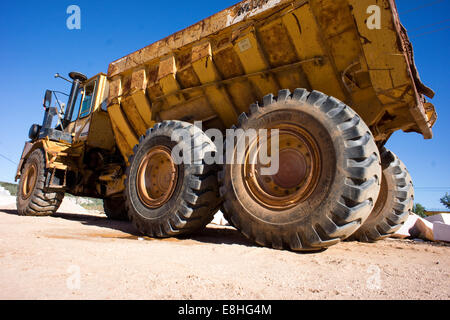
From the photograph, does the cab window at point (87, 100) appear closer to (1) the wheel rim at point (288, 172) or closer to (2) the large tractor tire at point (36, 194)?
(2) the large tractor tire at point (36, 194)

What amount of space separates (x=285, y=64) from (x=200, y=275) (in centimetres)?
257

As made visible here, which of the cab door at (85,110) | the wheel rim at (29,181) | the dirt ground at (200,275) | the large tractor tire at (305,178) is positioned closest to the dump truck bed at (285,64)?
the large tractor tire at (305,178)

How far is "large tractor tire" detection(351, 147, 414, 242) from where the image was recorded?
3.96m

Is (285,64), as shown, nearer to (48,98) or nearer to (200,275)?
(200,275)

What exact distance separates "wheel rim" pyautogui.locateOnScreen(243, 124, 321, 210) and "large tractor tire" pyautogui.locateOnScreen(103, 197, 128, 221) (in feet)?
18.5

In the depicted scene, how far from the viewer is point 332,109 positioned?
2.55m

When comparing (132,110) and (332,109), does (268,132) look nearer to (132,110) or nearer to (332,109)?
(332,109)

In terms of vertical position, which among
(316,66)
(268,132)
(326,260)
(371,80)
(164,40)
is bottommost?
(326,260)

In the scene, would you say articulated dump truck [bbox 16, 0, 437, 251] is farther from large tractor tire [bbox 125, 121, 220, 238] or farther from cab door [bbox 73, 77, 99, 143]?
cab door [bbox 73, 77, 99, 143]

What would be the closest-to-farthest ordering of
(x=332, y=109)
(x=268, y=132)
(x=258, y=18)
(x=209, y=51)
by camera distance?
1. (x=332, y=109)
2. (x=268, y=132)
3. (x=258, y=18)
4. (x=209, y=51)
